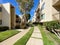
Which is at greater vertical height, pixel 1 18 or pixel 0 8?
pixel 0 8

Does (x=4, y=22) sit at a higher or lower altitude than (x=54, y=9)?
lower

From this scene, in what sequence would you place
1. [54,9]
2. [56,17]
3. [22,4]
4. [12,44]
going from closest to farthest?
1. [12,44]
2. [56,17]
3. [54,9]
4. [22,4]

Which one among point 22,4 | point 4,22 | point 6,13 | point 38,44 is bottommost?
point 38,44

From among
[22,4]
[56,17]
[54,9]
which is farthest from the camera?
[22,4]

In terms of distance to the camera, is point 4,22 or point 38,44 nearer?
point 38,44

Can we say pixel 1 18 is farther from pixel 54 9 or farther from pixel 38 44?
pixel 38 44

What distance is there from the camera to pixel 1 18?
2562 centimetres

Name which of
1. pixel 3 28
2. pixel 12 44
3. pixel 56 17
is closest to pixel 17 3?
pixel 3 28

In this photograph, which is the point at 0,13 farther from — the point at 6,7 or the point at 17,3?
the point at 17,3

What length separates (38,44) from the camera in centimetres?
882

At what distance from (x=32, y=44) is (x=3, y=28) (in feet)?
51.3

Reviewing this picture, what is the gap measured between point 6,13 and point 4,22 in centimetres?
214

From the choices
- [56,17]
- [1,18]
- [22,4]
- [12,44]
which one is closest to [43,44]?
[12,44]

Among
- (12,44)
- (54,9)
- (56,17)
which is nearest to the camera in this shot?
(12,44)
